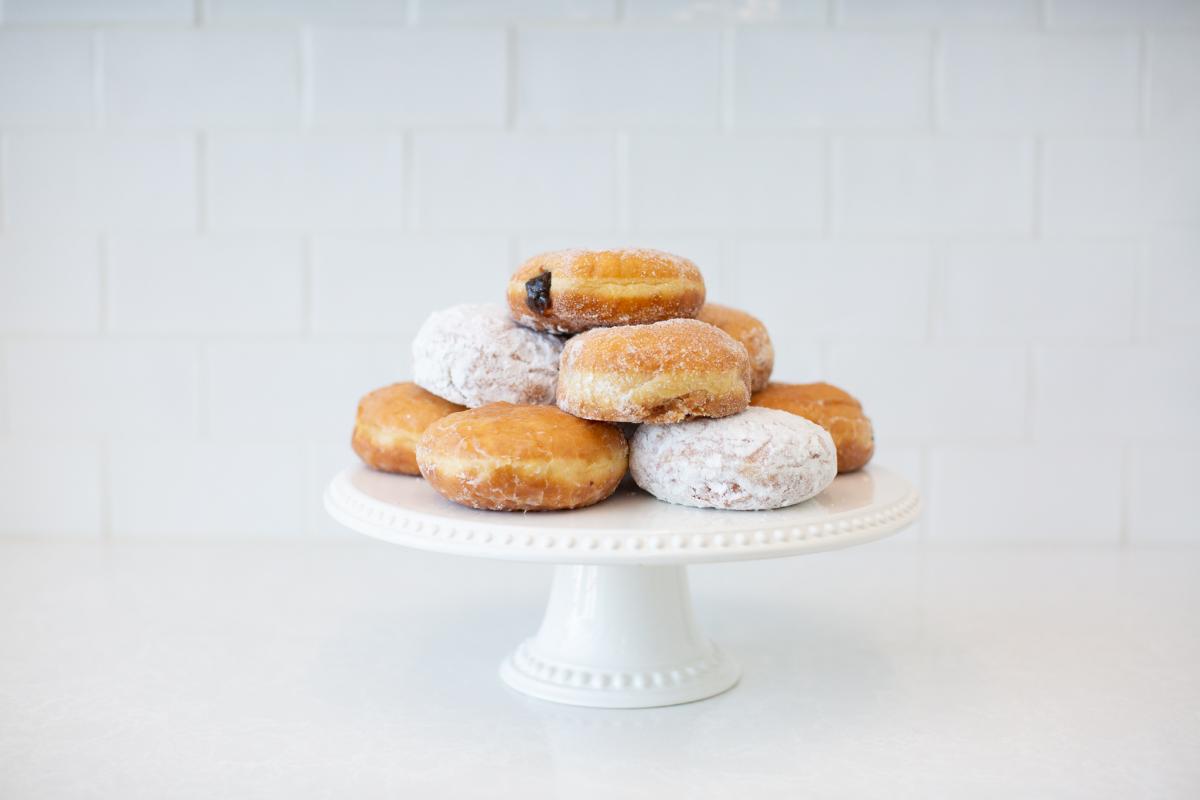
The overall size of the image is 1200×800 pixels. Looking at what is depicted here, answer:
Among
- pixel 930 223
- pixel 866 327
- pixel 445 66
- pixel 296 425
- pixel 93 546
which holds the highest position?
pixel 445 66

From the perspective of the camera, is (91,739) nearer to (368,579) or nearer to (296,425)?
(368,579)

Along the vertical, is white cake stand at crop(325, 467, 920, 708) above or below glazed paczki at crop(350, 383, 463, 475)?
below

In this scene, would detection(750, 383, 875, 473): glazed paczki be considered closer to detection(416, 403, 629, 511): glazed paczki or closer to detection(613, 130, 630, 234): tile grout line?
detection(416, 403, 629, 511): glazed paczki

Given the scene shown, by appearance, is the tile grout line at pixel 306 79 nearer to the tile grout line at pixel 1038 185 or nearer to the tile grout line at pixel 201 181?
the tile grout line at pixel 201 181

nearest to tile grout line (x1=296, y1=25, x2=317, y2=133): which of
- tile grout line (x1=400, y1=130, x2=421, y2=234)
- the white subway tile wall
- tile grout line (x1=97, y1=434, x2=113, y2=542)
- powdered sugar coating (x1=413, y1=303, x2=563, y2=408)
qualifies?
the white subway tile wall

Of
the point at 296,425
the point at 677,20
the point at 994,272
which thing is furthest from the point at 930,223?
the point at 296,425
